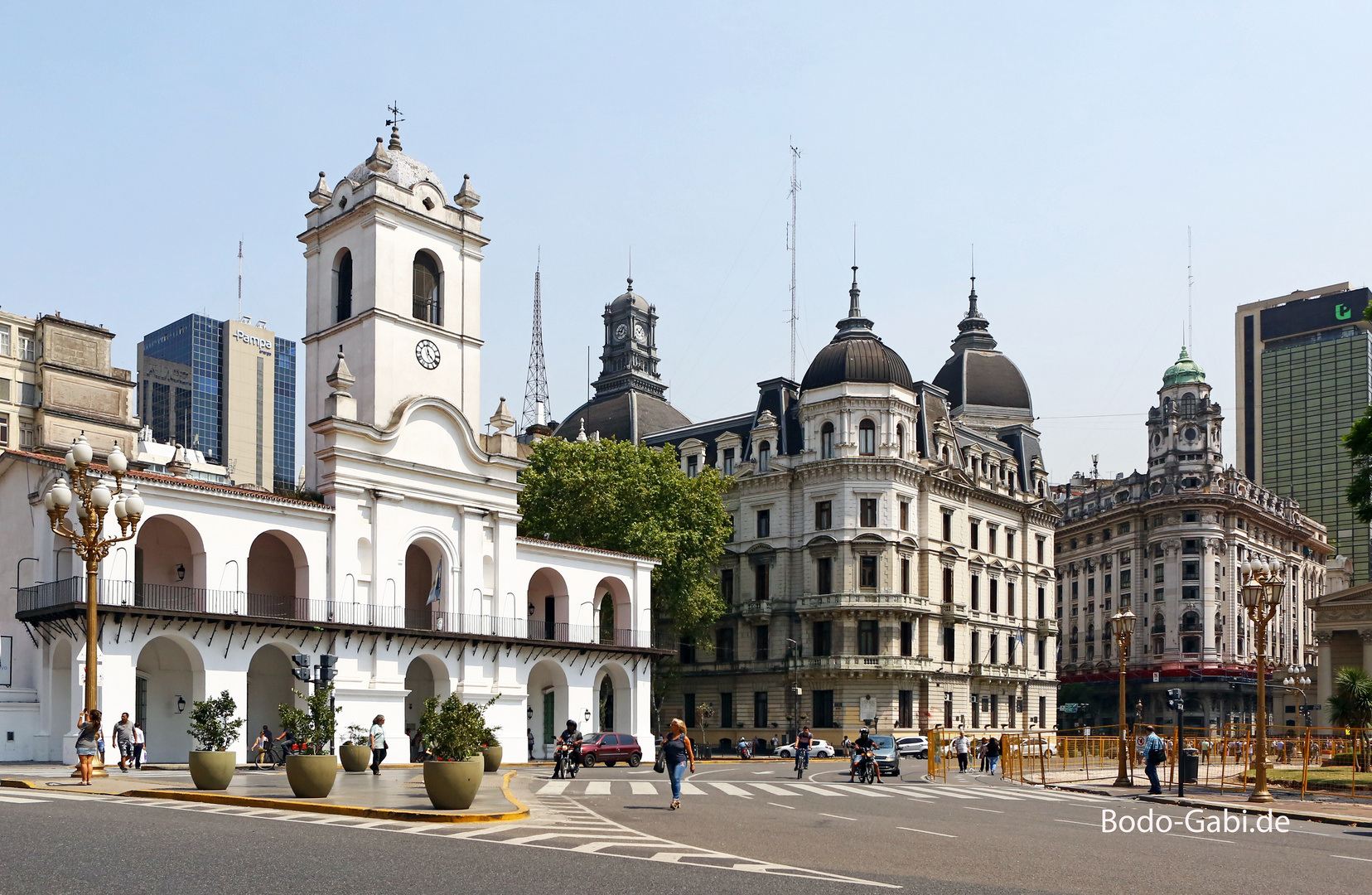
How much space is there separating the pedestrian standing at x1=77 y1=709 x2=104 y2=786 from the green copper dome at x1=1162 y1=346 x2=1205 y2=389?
112m

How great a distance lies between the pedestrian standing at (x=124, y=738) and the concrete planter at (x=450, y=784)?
17040 millimetres

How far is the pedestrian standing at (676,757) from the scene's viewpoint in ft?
79.7

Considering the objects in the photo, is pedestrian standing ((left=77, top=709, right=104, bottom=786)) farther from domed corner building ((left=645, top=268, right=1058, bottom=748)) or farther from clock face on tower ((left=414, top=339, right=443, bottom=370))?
domed corner building ((left=645, top=268, right=1058, bottom=748))

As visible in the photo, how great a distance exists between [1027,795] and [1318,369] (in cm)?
16497

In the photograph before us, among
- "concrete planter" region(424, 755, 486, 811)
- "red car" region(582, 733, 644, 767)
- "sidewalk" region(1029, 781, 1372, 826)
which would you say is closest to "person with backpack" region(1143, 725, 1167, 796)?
"sidewalk" region(1029, 781, 1372, 826)

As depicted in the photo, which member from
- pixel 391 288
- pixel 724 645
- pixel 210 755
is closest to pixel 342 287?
pixel 391 288

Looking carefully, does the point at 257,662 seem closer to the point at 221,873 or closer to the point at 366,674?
the point at 366,674

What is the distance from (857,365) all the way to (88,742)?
53.5m

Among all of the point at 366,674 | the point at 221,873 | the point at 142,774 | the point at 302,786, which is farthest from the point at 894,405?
the point at 221,873

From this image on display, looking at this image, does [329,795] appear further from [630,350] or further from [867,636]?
[630,350]

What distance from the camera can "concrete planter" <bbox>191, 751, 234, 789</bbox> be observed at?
2495cm

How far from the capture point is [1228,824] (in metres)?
23.9

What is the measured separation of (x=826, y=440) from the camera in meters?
75.2

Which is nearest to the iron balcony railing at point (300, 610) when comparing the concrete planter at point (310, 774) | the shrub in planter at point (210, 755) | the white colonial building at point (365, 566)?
the white colonial building at point (365, 566)
